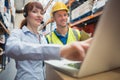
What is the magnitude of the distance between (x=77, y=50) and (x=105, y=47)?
6cm

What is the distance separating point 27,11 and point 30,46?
1.33 meters

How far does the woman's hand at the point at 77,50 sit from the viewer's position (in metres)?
0.38

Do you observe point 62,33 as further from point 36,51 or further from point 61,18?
point 36,51

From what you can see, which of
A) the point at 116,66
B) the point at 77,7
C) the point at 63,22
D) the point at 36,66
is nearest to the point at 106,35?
the point at 116,66

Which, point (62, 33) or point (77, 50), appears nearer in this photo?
point (77, 50)

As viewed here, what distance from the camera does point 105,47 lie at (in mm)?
375

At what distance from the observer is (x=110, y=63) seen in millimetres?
441

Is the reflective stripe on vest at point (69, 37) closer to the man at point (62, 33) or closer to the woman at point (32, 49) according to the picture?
the man at point (62, 33)

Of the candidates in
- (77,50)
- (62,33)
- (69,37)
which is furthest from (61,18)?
(77,50)

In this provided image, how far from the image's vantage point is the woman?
0.41m

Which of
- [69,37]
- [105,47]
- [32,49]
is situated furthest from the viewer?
[69,37]

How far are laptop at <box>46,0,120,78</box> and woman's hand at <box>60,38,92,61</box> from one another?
2 centimetres

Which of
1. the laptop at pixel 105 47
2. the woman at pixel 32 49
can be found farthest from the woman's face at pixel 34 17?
the laptop at pixel 105 47

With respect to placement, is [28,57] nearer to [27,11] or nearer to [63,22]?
[27,11]
